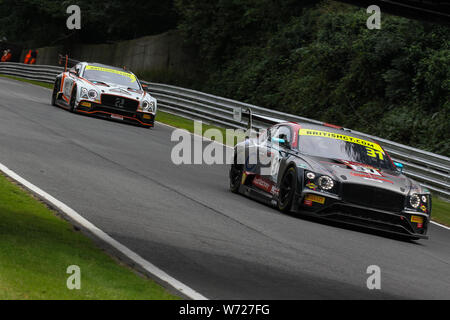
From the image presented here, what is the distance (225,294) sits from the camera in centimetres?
665

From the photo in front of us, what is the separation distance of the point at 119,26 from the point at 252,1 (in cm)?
1292

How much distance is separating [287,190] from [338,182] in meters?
0.90

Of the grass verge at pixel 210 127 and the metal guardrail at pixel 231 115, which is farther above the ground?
the metal guardrail at pixel 231 115

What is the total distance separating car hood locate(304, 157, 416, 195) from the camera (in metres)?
11.6

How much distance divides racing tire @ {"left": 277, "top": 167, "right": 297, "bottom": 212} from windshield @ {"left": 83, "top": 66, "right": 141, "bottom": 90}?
1344cm

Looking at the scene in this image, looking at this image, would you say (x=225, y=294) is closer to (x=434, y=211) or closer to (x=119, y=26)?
(x=434, y=211)

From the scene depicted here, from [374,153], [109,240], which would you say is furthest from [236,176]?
[109,240]

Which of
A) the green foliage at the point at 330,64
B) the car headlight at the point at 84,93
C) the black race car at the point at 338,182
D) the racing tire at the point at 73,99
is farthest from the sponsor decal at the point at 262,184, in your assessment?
the racing tire at the point at 73,99

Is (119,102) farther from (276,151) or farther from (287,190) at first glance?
(287,190)

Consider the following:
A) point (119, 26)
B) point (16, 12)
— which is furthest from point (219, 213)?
point (16, 12)

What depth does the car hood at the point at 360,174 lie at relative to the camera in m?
11.6

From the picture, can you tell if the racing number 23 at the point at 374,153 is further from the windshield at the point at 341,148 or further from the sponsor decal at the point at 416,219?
the sponsor decal at the point at 416,219

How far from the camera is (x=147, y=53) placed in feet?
155

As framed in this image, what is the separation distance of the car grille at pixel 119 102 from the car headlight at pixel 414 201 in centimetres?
1335
